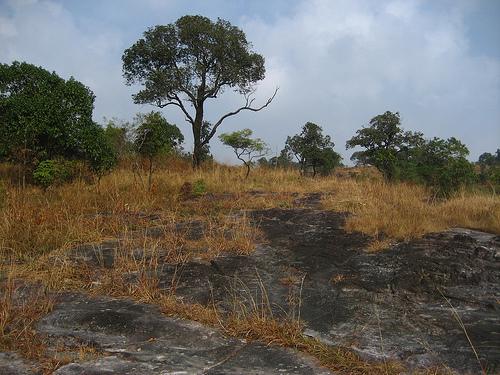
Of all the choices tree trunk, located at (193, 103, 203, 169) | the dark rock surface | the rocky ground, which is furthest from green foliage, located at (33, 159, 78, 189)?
tree trunk, located at (193, 103, 203, 169)

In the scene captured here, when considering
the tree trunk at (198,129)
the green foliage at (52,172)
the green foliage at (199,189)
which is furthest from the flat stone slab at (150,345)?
the tree trunk at (198,129)

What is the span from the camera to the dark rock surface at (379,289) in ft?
10.1

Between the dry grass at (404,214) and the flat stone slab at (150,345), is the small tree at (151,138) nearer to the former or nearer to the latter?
the dry grass at (404,214)

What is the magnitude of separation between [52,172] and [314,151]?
11504 millimetres

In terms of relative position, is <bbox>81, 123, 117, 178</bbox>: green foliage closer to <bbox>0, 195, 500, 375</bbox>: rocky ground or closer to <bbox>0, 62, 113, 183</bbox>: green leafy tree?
<bbox>0, 62, 113, 183</bbox>: green leafy tree

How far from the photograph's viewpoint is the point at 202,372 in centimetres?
268

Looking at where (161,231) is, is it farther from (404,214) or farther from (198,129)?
(198,129)

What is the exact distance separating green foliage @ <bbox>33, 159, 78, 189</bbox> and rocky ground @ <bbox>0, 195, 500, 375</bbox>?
397cm

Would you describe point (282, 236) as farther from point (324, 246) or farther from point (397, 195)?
point (397, 195)

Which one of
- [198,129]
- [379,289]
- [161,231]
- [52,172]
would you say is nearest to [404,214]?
[379,289]

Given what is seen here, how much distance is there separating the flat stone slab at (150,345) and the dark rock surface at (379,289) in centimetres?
48

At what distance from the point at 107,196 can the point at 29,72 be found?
13.0 ft

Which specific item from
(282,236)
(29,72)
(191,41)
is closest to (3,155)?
(29,72)

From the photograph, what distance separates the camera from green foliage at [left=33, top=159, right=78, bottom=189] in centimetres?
869
